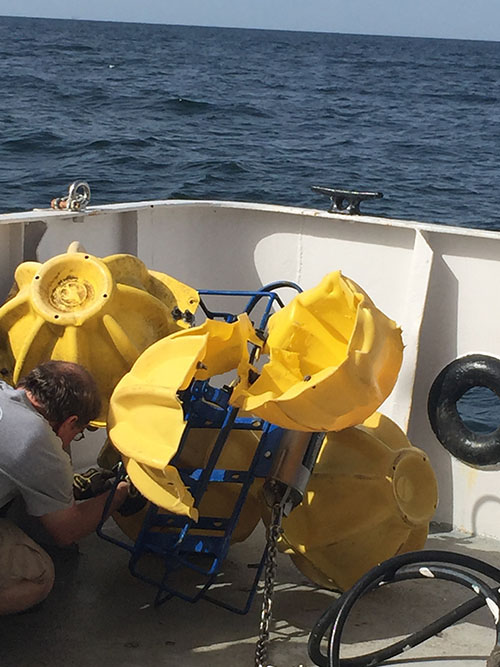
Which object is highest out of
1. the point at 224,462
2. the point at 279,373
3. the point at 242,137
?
the point at 242,137

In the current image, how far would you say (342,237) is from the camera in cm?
459

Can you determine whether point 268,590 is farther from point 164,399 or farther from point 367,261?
point 367,261

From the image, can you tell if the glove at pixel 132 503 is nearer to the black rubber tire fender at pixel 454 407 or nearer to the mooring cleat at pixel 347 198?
the black rubber tire fender at pixel 454 407

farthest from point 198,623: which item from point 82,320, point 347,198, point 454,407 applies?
point 347,198

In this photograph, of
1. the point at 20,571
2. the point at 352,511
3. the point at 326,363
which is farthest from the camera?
the point at 352,511

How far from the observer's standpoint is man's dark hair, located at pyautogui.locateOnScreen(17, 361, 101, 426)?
3041 millimetres

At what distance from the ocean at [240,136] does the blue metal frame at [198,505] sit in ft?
38.9

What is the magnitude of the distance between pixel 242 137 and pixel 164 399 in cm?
2189

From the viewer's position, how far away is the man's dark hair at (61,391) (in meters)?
3.04

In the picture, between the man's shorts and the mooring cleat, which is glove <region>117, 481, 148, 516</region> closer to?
the man's shorts

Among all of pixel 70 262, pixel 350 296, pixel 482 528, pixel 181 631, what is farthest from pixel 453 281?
pixel 181 631

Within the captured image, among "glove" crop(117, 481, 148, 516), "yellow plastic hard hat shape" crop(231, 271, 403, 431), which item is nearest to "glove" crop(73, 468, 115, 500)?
"glove" crop(117, 481, 148, 516)

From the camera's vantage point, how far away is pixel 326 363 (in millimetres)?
3123

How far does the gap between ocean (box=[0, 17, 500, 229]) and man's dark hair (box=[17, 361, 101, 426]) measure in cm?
1187
